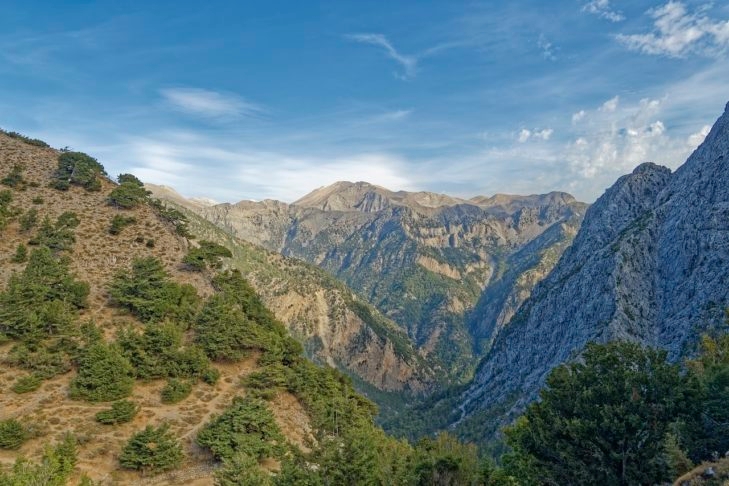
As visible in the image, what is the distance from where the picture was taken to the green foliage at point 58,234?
6700cm

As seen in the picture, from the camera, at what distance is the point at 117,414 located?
4462 centimetres

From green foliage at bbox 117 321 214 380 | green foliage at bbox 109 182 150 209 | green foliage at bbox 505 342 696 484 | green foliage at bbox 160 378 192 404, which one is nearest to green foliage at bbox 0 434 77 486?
green foliage at bbox 160 378 192 404

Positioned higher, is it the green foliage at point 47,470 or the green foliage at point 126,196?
the green foliage at point 126,196

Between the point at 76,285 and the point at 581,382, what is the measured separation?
5688 cm

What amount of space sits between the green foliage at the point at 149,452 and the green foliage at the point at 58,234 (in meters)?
38.6

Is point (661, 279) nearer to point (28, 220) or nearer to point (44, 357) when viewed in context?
point (44, 357)

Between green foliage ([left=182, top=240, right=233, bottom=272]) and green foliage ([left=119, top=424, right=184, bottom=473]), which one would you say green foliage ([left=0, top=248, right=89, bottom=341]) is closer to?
green foliage ([left=182, top=240, right=233, bottom=272])

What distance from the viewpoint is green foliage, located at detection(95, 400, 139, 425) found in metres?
44.4

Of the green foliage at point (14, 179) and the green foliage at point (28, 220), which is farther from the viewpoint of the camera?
the green foliage at point (14, 179)

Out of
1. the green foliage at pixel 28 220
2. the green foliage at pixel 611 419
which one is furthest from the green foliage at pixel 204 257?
the green foliage at pixel 611 419

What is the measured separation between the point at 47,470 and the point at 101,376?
19.4m

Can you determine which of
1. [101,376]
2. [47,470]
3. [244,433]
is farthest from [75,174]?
[47,470]

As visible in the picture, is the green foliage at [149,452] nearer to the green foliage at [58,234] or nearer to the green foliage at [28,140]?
the green foliage at [58,234]

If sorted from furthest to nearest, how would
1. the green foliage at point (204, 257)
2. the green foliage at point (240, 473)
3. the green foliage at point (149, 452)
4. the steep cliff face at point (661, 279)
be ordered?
the steep cliff face at point (661, 279)
the green foliage at point (204, 257)
the green foliage at point (149, 452)
the green foliage at point (240, 473)
